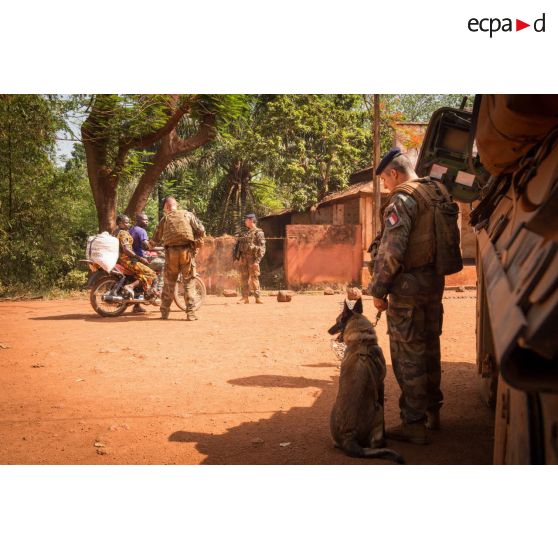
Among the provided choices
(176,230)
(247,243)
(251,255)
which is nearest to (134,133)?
(247,243)

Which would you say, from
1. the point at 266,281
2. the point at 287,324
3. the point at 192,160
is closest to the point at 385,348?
the point at 287,324

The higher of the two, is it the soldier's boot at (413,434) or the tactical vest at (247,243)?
the tactical vest at (247,243)

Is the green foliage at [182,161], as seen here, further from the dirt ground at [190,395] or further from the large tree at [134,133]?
the dirt ground at [190,395]

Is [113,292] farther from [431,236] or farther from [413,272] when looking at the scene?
[431,236]

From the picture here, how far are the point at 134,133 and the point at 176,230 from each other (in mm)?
3412

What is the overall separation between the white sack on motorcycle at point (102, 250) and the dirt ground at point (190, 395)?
90 centimetres

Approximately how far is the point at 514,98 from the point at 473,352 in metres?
4.52

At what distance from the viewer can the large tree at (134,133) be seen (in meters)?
10.3

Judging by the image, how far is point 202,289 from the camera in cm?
958

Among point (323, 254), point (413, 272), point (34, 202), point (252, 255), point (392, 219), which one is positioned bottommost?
point (323, 254)

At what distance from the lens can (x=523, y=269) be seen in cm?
158

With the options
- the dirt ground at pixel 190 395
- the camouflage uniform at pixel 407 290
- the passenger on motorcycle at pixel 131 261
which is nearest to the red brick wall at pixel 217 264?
the passenger on motorcycle at pixel 131 261

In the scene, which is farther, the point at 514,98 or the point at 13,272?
the point at 13,272

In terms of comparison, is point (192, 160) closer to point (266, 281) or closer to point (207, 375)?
point (266, 281)
